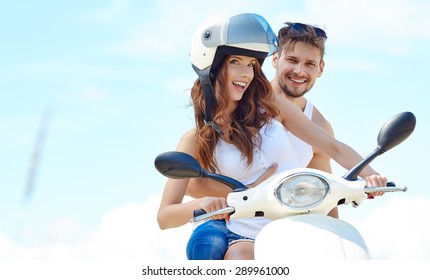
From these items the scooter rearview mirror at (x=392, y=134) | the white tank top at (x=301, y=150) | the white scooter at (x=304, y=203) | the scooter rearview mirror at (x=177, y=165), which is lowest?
the white scooter at (x=304, y=203)

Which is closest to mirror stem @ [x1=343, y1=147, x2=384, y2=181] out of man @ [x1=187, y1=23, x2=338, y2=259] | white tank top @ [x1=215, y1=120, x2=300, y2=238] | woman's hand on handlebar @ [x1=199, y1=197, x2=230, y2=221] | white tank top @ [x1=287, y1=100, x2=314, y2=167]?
woman's hand on handlebar @ [x1=199, y1=197, x2=230, y2=221]

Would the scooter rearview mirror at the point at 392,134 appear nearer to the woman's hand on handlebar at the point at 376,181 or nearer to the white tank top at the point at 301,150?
the woman's hand on handlebar at the point at 376,181

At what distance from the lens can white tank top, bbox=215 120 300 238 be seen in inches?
136

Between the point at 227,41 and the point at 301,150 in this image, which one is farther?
the point at 301,150

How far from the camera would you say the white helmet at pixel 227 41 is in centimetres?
342

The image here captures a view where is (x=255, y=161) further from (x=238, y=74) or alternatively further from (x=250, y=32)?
(x=250, y=32)

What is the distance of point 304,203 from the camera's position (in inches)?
111

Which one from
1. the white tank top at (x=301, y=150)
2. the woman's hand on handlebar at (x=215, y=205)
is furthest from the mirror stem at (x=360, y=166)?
the white tank top at (x=301, y=150)

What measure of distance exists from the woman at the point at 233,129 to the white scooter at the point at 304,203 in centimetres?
35

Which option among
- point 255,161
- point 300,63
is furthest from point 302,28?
point 255,161

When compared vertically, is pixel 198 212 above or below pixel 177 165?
below

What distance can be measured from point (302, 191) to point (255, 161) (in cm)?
77

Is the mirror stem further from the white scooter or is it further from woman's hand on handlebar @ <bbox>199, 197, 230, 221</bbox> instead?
woman's hand on handlebar @ <bbox>199, 197, 230, 221</bbox>

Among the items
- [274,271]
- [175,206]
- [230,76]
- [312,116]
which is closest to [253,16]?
[230,76]
